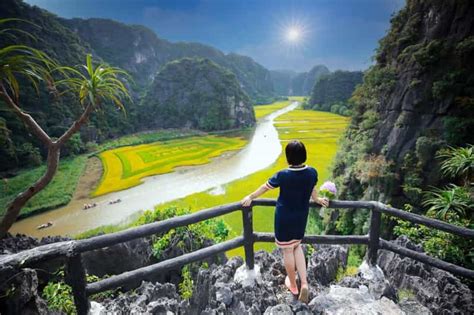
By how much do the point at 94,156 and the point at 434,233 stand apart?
50.8 meters

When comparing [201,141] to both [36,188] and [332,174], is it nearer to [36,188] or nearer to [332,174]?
[332,174]

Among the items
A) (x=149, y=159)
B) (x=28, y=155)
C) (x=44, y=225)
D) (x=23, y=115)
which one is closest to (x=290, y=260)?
(x=23, y=115)

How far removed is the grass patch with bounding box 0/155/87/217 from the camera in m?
23.5

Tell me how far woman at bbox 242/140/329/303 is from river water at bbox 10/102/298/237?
68.9 feet

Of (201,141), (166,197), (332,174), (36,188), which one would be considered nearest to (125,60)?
(201,141)

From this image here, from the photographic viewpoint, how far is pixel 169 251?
23.7 feet

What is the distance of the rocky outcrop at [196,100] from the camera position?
261 ft

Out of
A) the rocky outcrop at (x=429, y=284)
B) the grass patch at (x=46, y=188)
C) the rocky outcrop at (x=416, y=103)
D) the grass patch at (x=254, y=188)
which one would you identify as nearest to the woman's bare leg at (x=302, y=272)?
the rocky outcrop at (x=429, y=284)

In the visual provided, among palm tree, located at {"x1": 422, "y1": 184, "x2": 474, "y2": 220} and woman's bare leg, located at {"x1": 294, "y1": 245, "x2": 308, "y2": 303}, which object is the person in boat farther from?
palm tree, located at {"x1": 422, "y1": 184, "x2": 474, "y2": 220}

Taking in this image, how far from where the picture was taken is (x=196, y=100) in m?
85.6

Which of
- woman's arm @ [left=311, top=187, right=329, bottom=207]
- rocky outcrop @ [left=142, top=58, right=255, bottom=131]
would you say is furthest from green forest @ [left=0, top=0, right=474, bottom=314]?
rocky outcrop @ [left=142, top=58, right=255, bottom=131]

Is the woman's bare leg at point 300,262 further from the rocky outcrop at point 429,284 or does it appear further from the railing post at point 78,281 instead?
the railing post at point 78,281

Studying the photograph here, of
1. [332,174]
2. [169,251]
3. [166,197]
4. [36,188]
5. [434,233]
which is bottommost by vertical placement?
[166,197]

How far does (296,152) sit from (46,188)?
113ft
